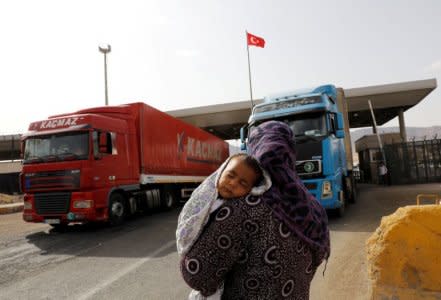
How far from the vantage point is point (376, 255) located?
3.59 meters

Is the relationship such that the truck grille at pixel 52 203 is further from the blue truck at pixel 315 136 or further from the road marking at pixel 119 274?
the blue truck at pixel 315 136

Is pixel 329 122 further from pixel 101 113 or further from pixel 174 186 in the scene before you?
pixel 174 186

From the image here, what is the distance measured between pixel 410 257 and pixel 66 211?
820 cm

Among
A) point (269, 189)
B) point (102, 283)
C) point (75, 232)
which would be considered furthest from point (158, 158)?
point (269, 189)

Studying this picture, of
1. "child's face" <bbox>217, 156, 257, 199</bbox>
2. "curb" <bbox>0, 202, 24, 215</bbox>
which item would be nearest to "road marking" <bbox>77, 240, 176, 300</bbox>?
"child's face" <bbox>217, 156, 257, 199</bbox>

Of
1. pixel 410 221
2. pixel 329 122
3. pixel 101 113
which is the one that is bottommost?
pixel 410 221

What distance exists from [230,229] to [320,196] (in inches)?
315

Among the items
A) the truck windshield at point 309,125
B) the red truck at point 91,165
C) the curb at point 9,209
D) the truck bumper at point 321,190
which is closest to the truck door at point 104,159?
the red truck at point 91,165

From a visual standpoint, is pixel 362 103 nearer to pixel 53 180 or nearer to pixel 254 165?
pixel 53 180

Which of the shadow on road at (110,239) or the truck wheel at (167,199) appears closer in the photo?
the shadow on road at (110,239)

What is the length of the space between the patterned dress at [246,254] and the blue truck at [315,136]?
7.80 m

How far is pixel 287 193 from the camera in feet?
5.31

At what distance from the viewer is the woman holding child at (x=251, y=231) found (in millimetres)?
1540

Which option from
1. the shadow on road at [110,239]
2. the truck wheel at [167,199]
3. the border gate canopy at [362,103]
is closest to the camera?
the shadow on road at [110,239]
